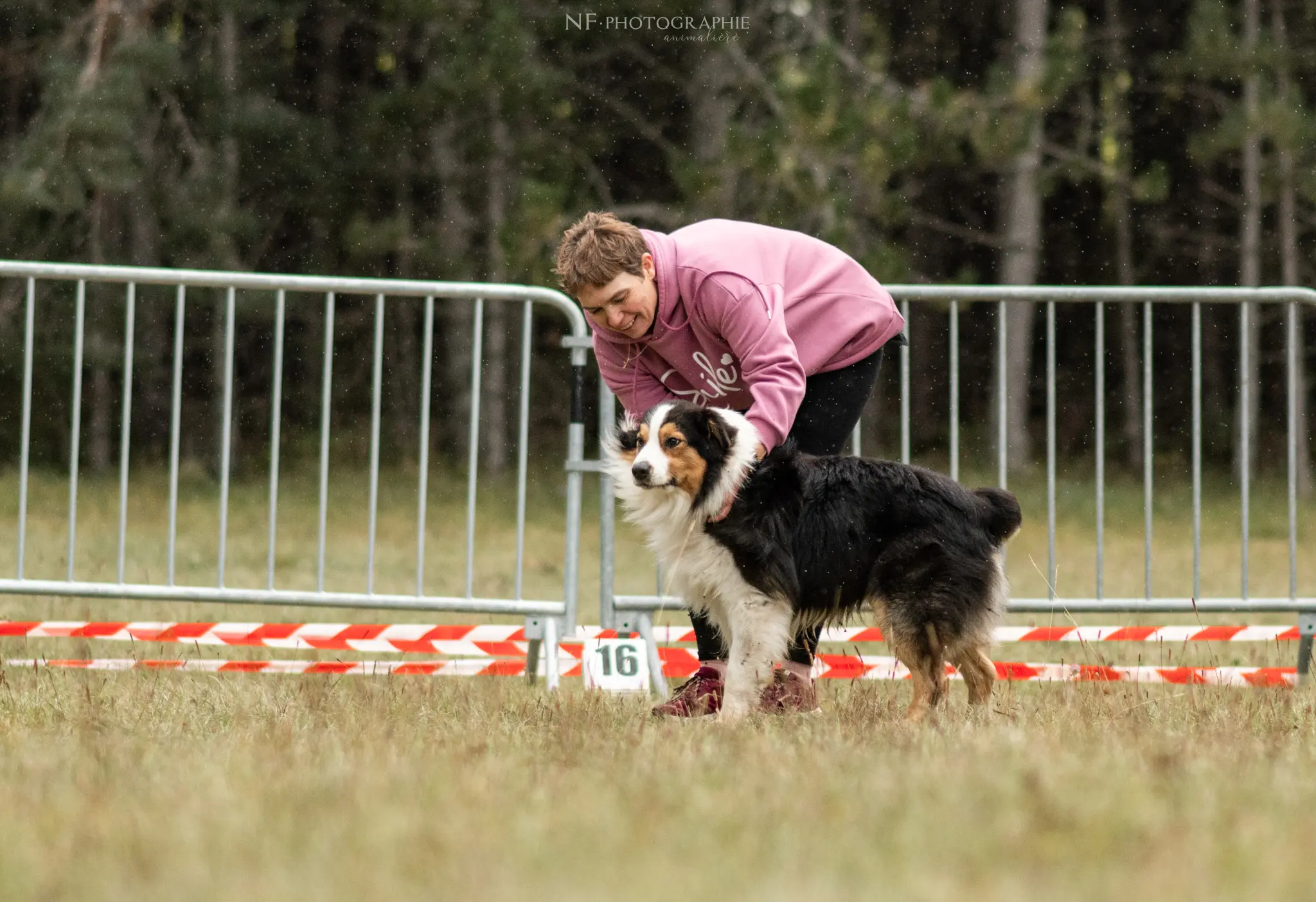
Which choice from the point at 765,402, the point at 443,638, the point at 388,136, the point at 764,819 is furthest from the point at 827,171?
the point at 764,819

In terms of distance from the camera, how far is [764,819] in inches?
119

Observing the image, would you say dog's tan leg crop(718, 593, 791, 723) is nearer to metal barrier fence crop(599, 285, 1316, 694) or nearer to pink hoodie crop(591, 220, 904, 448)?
pink hoodie crop(591, 220, 904, 448)

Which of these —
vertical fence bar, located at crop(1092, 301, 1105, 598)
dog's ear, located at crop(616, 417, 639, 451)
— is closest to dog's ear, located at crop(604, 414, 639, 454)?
dog's ear, located at crop(616, 417, 639, 451)

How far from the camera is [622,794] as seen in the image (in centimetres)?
326

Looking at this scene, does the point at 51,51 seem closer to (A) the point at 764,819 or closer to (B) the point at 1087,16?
(B) the point at 1087,16

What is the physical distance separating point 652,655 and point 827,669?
74 centimetres

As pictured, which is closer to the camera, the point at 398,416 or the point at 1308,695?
the point at 1308,695

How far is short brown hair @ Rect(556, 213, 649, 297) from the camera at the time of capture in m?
4.73

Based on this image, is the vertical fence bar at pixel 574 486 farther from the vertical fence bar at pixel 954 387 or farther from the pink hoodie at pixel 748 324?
the vertical fence bar at pixel 954 387

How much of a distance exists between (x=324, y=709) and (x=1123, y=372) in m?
20.5

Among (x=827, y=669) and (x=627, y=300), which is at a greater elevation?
(x=627, y=300)

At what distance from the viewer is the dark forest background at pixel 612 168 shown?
16.1m

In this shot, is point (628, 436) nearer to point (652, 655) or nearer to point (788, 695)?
point (788, 695)

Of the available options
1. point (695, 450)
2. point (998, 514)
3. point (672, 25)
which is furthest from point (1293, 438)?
point (672, 25)
